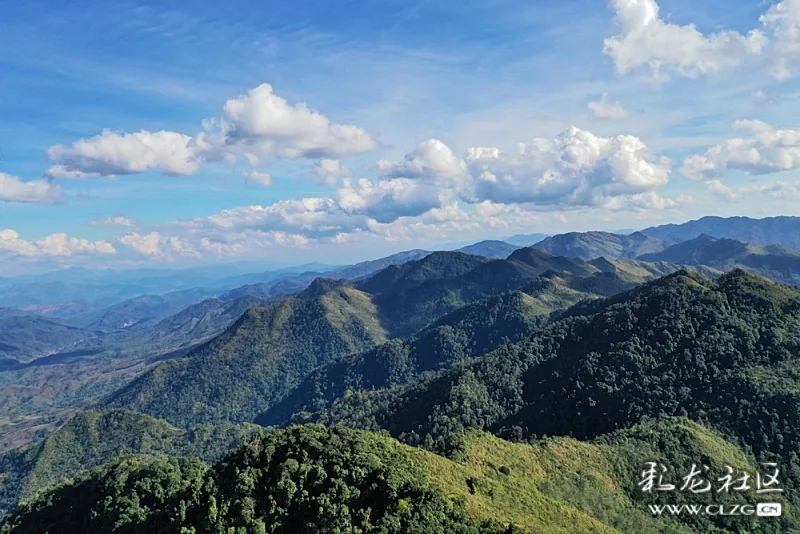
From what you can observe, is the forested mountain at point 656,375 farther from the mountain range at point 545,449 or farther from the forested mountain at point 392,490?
the forested mountain at point 392,490

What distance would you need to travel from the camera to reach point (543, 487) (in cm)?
9119

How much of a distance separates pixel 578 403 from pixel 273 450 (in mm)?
103250

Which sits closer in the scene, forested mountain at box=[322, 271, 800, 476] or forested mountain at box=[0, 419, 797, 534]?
forested mountain at box=[0, 419, 797, 534]

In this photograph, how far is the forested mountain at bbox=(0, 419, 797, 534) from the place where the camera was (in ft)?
208

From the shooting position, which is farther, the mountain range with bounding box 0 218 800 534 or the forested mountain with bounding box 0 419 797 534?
the mountain range with bounding box 0 218 800 534

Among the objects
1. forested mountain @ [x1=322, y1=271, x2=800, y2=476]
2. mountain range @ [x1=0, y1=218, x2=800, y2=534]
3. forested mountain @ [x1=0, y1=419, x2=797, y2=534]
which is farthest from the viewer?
forested mountain @ [x1=322, y1=271, x2=800, y2=476]

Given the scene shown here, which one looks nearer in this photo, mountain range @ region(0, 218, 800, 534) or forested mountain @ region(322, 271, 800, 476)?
mountain range @ region(0, 218, 800, 534)

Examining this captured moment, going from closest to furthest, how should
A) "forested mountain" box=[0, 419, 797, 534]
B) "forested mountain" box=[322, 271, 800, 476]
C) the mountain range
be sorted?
1. "forested mountain" box=[0, 419, 797, 534]
2. the mountain range
3. "forested mountain" box=[322, 271, 800, 476]

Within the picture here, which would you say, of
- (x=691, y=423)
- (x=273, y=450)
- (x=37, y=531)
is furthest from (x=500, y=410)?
(x=37, y=531)

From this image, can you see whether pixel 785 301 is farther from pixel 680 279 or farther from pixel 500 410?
pixel 500 410

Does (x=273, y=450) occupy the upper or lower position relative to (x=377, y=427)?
upper

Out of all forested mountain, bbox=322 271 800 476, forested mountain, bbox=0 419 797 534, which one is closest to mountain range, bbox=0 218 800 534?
forested mountain, bbox=0 419 797 534

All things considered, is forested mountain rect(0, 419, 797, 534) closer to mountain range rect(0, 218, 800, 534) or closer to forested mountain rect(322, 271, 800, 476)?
mountain range rect(0, 218, 800, 534)

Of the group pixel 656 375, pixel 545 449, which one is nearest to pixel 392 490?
pixel 545 449
